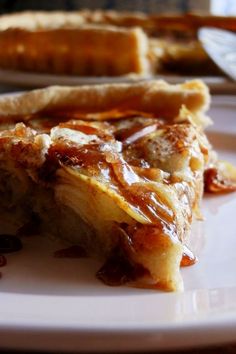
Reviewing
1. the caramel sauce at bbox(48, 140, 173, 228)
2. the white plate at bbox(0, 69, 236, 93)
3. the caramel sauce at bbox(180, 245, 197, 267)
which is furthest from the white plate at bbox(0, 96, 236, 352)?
the white plate at bbox(0, 69, 236, 93)

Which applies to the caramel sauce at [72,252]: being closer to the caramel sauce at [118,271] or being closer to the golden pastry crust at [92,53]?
the caramel sauce at [118,271]

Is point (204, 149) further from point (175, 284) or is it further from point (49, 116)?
point (175, 284)

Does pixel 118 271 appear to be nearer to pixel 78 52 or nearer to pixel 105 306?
pixel 105 306

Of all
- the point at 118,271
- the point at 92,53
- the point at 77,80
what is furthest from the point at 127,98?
the point at 92,53

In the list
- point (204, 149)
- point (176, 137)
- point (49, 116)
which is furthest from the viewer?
point (49, 116)

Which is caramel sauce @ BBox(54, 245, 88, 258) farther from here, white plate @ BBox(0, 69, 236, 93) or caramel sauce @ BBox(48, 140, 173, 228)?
white plate @ BBox(0, 69, 236, 93)

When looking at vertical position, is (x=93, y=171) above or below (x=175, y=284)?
above

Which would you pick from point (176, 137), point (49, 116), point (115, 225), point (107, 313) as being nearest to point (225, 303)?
point (107, 313)
